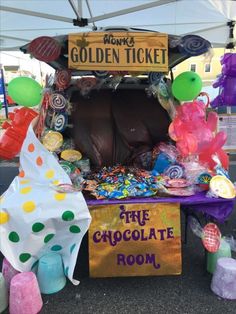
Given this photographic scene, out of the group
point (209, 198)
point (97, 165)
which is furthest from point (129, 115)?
point (209, 198)

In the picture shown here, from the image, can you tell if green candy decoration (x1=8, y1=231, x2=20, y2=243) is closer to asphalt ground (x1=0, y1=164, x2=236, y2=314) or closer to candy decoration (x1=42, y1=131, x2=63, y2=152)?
asphalt ground (x1=0, y1=164, x2=236, y2=314)

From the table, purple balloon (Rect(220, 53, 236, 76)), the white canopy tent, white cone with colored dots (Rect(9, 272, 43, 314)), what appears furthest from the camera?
the white canopy tent

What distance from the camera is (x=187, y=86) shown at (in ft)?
9.47

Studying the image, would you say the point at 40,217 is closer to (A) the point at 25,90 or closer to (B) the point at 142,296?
(B) the point at 142,296

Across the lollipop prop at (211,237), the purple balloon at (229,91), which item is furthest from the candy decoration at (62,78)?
the purple balloon at (229,91)

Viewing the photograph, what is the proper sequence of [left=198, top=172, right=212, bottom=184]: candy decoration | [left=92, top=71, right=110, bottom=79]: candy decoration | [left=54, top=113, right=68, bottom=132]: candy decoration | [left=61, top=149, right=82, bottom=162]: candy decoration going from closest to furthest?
[left=198, top=172, right=212, bottom=184]: candy decoration < [left=61, top=149, right=82, bottom=162]: candy decoration < [left=54, top=113, right=68, bottom=132]: candy decoration < [left=92, top=71, right=110, bottom=79]: candy decoration

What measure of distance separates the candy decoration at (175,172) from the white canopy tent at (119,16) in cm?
357

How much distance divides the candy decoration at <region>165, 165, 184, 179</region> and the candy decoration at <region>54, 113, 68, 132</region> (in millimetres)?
1067

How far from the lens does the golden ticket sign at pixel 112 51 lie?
2.37 m

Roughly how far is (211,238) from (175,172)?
60 cm

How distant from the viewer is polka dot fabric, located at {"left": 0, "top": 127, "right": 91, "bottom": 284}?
2174 mm

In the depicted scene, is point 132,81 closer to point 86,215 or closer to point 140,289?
point 86,215

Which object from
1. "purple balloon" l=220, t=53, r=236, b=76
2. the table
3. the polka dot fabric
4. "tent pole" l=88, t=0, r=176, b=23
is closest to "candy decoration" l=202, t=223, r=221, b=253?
the table

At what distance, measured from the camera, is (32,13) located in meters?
5.69
